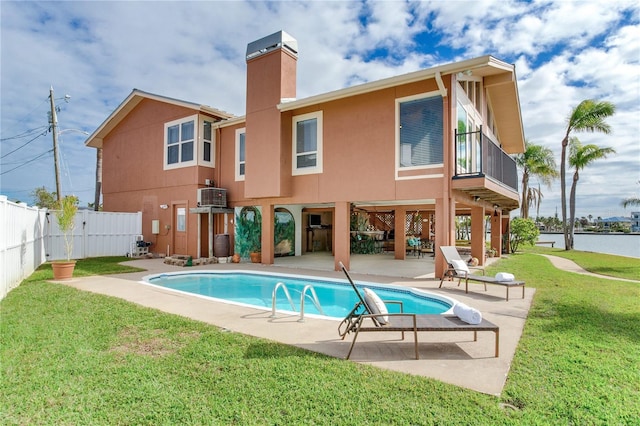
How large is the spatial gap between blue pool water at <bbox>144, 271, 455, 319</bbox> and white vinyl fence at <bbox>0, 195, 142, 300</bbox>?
3.40 metres

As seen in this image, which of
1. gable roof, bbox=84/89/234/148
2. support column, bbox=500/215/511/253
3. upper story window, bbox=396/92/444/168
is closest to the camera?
upper story window, bbox=396/92/444/168

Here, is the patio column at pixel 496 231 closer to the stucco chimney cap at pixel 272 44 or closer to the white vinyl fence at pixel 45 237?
the stucco chimney cap at pixel 272 44

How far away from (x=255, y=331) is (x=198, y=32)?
42.0ft

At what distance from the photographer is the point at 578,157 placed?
2456 centimetres

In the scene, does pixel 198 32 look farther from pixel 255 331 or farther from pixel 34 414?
pixel 34 414

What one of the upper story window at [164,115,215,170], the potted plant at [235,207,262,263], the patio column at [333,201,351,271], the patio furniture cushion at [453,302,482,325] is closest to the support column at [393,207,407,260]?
the patio column at [333,201,351,271]

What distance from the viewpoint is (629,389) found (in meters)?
3.60

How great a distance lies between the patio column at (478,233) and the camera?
14.6 m

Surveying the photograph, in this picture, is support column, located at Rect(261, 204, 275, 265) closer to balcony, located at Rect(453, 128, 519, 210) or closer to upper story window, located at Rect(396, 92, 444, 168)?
upper story window, located at Rect(396, 92, 444, 168)

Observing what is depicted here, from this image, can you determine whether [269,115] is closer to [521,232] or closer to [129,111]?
[129,111]

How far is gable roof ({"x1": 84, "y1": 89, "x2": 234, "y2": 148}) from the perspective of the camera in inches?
632

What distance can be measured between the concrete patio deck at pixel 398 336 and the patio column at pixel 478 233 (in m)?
5.54

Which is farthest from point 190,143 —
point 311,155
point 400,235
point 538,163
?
point 538,163

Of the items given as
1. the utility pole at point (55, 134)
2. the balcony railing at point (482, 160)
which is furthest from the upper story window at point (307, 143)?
the utility pole at point (55, 134)
